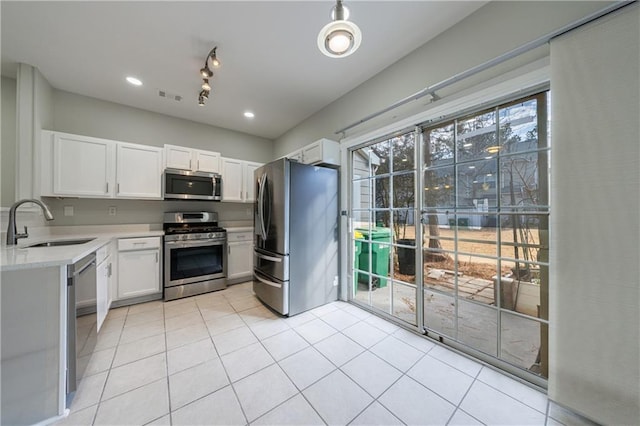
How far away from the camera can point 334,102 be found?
3.06 metres

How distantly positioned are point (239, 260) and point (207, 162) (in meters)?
1.68

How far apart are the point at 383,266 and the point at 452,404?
4.40 feet

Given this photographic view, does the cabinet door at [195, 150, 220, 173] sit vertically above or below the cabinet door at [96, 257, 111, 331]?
above

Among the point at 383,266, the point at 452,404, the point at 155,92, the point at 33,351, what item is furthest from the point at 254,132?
the point at 452,404

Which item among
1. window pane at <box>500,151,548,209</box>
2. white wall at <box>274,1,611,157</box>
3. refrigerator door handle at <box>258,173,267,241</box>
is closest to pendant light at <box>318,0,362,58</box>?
white wall at <box>274,1,611,157</box>

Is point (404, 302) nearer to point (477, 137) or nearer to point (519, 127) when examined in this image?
point (477, 137)

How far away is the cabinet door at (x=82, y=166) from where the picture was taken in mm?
2518

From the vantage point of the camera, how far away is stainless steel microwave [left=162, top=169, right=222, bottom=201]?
122 inches

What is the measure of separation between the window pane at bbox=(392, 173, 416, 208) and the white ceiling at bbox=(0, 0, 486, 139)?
2.79 feet

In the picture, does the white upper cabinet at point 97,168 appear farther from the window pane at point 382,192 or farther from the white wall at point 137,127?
the window pane at point 382,192

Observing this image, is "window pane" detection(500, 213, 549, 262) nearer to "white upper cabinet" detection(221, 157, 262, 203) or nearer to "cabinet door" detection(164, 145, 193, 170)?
"white upper cabinet" detection(221, 157, 262, 203)

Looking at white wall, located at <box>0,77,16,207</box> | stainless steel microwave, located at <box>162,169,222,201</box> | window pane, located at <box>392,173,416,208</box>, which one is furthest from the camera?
stainless steel microwave, located at <box>162,169,222,201</box>

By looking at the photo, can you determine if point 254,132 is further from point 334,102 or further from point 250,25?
point 250,25

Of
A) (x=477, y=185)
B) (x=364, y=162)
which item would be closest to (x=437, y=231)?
(x=477, y=185)
